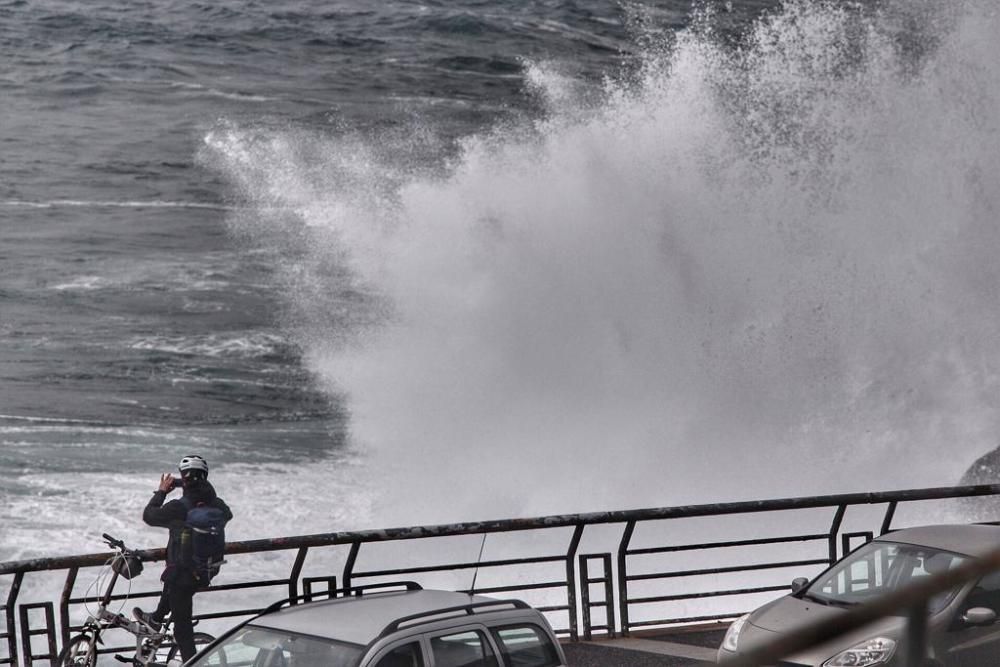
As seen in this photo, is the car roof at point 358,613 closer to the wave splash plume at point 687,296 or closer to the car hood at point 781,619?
the car hood at point 781,619

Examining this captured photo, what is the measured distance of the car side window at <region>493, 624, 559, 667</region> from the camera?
21.7 ft

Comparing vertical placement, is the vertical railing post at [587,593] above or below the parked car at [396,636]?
above

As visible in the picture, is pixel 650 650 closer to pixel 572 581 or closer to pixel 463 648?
pixel 572 581

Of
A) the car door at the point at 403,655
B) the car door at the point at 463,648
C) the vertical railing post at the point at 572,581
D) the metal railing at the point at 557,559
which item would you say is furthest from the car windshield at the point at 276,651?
the vertical railing post at the point at 572,581

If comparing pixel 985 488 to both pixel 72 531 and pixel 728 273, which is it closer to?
pixel 72 531

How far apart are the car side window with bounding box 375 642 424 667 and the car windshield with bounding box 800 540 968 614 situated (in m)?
4.23

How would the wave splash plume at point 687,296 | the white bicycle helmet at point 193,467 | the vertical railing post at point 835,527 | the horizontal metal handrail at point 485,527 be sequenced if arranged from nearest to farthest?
the white bicycle helmet at point 193,467 → the horizontal metal handrail at point 485,527 → the vertical railing post at point 835,527 → the wave splash plume at point 687,296

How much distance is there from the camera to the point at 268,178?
171 ft

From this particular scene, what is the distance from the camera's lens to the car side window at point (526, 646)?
21.7ft

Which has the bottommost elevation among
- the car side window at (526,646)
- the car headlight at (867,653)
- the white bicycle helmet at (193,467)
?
the car side window at (526,646)

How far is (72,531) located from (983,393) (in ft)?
59.1

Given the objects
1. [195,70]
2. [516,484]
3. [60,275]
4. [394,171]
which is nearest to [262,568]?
[516,484]

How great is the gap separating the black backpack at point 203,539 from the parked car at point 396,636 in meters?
1.95

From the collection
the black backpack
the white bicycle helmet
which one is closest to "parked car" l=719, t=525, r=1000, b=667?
the black backpack
